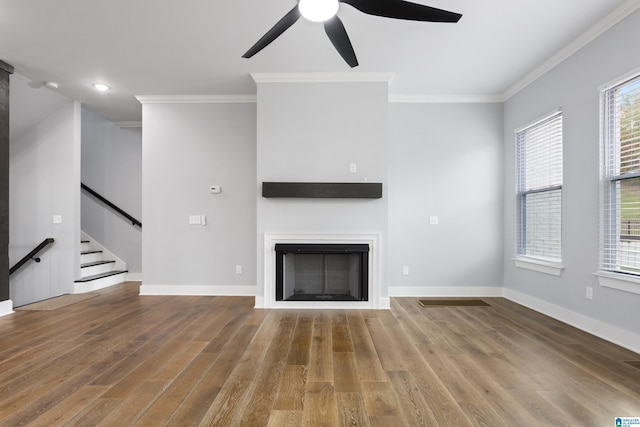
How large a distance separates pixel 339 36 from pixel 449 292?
3.59 m

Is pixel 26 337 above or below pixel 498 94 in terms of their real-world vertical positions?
below

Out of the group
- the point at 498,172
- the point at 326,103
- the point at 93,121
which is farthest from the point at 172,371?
the point at 93,121

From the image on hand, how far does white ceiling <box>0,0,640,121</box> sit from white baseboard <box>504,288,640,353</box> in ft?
8.57

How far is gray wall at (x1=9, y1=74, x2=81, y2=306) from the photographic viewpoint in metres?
4.37

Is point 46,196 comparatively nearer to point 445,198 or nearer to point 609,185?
point 445,198

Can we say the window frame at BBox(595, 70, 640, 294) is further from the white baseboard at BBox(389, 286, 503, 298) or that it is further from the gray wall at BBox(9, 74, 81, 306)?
the gray wall at BBox(9, 74, 81, 306)

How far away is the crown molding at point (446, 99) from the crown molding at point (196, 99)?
2058 mm

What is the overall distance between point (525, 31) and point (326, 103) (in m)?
2.05

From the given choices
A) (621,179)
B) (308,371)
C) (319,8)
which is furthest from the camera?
(621,179)

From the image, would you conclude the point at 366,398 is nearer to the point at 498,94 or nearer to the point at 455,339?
the point at 455,339

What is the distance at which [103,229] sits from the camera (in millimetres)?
5559

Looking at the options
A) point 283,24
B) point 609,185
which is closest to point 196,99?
point 283,24

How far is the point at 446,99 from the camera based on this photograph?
4359 mm

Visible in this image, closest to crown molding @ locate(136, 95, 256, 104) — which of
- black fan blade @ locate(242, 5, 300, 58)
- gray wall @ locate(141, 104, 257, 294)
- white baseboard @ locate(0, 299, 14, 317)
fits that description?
gray wall @ locate(141, 104, 257, 294)
